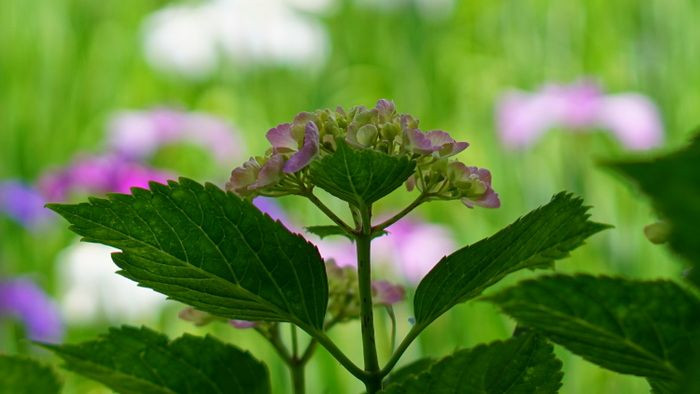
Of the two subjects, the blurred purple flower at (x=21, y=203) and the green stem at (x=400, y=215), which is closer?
the green stem at (x=400, y=215)

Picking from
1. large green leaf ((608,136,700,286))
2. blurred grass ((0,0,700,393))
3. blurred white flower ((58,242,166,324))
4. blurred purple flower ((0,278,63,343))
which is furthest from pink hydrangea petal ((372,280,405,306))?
blurred white flower ((58,242,166,324))

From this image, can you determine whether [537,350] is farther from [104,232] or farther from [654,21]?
[654,21]

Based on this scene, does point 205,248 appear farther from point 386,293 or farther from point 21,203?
point 21,203

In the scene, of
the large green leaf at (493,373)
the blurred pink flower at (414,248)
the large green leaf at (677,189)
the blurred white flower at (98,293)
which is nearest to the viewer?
the large green leaf at (677,189)

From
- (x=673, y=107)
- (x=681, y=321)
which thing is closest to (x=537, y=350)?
(x=681, y=321)

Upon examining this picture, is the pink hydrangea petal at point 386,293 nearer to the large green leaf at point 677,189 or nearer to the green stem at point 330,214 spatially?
the green stem at point 330,214

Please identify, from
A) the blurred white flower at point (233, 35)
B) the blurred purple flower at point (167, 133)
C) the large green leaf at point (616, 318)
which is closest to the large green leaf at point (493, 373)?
the large green leaf at point (616, 318)
